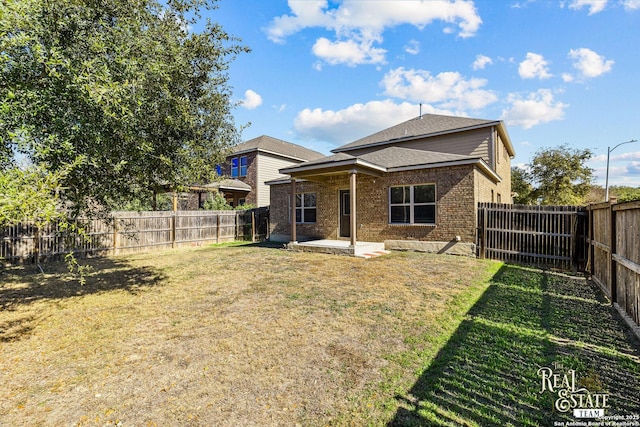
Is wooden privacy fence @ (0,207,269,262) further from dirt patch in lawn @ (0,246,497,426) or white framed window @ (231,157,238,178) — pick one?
white framed window @ (231,157,238,178)

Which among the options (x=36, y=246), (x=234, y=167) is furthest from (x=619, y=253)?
(x=234, y=167)

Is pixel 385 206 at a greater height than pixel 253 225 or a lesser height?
greater

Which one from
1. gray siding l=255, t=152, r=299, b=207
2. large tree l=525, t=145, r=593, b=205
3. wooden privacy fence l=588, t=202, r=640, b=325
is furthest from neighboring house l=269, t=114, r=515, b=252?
large tree l=525, t=145, r=593, b=205

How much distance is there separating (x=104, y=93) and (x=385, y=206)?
990cm

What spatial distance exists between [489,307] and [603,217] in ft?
11.1

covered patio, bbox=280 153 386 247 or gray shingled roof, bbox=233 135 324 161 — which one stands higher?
gray shingled roof, bbox=233 135 324 161

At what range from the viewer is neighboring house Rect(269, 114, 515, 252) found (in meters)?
10.5

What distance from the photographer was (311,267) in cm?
876

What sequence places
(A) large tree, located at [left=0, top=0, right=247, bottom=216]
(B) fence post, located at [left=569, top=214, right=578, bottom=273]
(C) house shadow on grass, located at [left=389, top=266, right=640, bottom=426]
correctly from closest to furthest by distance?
(C) house shadow on grass, located at [left=389, top=266, right=640, bottom=426] → (A) large tree, located at [left=0, top=0, right=247, bottom=216] → (B) fence post, located at [left=569, top=214, right=578, bottom=273]

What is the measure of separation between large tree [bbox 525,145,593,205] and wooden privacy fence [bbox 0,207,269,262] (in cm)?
2280

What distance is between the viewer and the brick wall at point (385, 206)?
1030cm

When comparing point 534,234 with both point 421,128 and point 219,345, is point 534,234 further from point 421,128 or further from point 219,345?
point 219,345

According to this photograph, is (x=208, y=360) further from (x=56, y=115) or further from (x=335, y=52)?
(x=335, y=52)

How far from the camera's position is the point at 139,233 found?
12.8 metres
